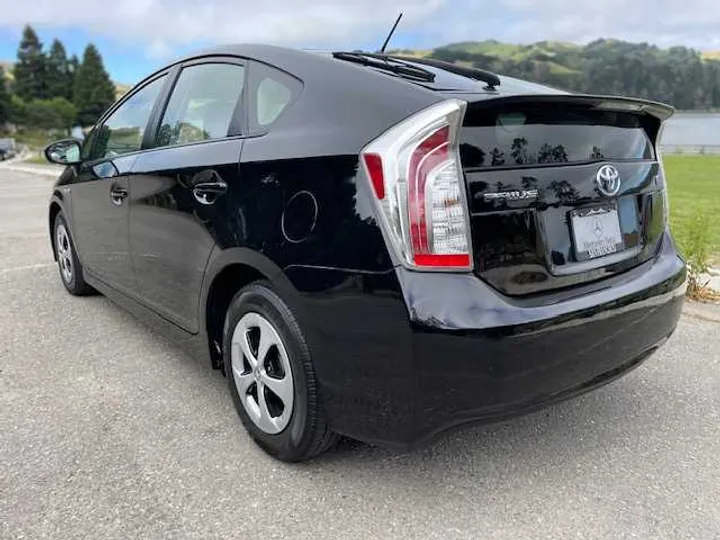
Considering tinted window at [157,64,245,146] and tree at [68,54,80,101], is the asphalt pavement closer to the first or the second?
tinted window at [157,64,245,146]

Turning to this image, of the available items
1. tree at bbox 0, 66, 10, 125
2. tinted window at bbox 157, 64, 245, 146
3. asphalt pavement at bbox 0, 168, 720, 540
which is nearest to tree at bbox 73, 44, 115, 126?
tree at bbox 0, 66, 10, 125

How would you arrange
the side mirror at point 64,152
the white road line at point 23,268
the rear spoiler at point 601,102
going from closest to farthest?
1. the rear spoiler at point 601,102
2. the side mirror at point 64,152
3. the white road line at point 23,268

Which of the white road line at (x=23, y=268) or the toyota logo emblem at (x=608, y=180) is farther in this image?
the white road line at (x=23, y=268)

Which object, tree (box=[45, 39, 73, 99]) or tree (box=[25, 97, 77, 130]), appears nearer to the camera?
tree (box=[25, 97, 77, 130])

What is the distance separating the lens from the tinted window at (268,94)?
2404mm

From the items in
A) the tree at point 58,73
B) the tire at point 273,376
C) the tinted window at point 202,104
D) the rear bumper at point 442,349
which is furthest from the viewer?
the tree at point 58,73

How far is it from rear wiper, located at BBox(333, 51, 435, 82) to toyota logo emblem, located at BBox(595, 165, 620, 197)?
0.69 meters

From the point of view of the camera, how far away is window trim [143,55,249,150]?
259cm

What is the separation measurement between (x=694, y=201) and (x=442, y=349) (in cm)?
1368

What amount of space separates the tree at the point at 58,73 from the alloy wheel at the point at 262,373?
114767mm

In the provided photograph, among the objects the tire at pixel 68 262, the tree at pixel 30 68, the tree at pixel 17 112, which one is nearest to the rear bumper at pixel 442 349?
the tire at pixel 68 262

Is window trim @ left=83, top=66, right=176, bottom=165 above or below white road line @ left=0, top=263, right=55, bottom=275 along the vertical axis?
above

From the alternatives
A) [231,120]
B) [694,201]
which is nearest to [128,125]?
[231,120]

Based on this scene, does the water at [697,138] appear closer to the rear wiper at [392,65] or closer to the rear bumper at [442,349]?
the rear wiper at [392,65]
